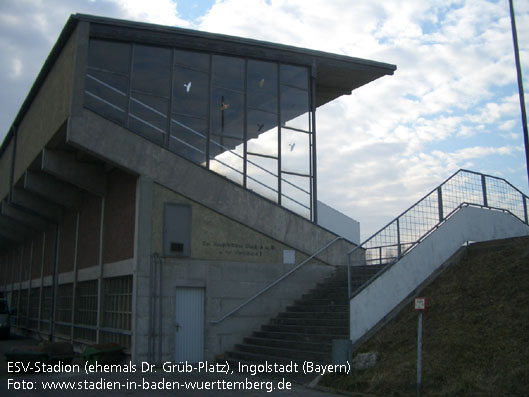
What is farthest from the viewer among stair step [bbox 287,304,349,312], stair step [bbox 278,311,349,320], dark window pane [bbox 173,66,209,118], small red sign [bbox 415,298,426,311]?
dark window pane [bbox 173,66,209,118]

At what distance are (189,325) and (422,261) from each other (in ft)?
21.6

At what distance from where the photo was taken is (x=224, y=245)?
16.3 meters

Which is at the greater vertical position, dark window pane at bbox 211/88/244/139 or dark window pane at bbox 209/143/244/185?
dark window pane at bbox 211/88/244/139

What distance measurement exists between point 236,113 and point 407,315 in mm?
9275

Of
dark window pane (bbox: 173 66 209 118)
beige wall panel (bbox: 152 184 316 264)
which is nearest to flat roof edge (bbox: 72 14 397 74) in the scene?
dark window pane (bbox: 173 66 209 118)

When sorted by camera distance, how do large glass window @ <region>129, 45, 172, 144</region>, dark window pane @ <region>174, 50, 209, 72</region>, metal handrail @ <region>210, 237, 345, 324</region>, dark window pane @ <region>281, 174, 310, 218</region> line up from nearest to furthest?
metal handrail @ <region>210, 237, 345, 324</region>, large glass window @ <region>129, 45, 172, 144</region>, dark window pane @ <region>174, 50, 209, 72</region>, dark window pane @ <region>281, 174, 310, 218</region>

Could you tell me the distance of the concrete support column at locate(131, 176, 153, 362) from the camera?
47.5 ft

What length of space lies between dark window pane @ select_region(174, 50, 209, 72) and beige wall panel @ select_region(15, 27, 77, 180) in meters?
3.23

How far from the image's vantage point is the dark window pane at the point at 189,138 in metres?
17.0

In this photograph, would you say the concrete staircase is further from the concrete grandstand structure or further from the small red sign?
the small red sign

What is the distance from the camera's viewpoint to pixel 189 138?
1745 cm

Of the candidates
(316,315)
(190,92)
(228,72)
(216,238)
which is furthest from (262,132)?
(316,315)

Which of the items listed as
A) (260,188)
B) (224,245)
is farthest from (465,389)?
(260,188)

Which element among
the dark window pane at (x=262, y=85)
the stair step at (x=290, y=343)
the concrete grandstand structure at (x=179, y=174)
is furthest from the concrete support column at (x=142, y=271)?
the dark window pane at (x=262, y=85)
